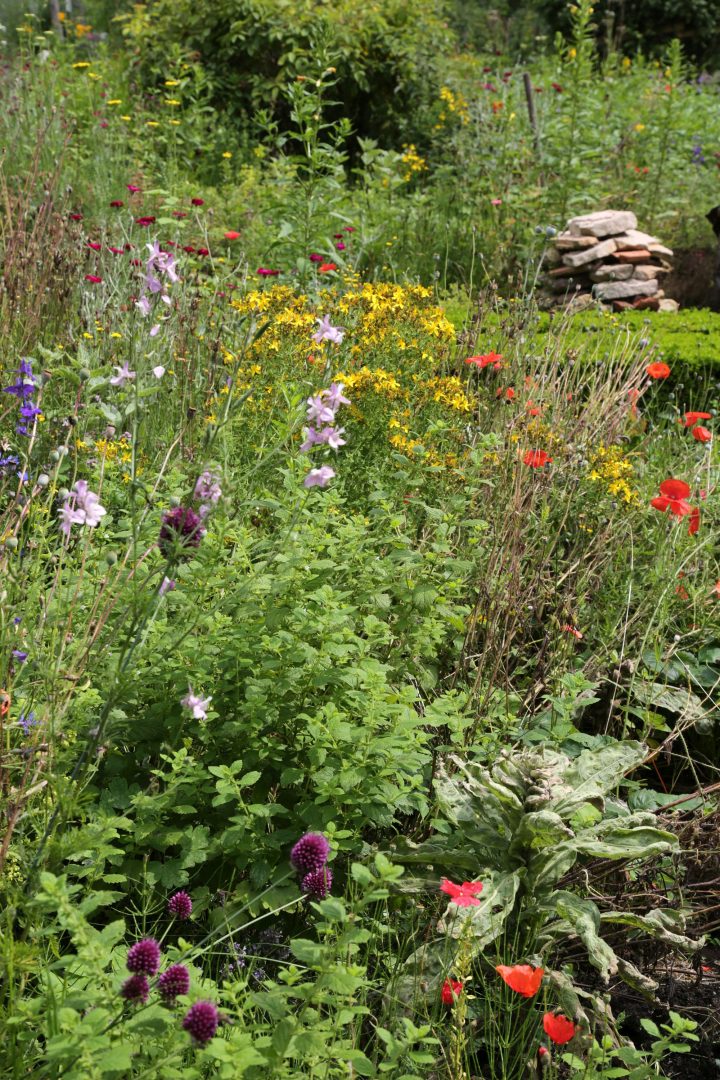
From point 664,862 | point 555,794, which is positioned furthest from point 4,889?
point 664,862

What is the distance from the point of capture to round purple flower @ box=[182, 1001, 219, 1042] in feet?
4.29

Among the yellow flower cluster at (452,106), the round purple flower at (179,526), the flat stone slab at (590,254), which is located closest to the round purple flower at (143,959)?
the round purple flower at (179,526)

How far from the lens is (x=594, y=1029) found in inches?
82.3

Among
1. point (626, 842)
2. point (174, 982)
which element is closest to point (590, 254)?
point (626, 842)

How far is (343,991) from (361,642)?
2.89 ft

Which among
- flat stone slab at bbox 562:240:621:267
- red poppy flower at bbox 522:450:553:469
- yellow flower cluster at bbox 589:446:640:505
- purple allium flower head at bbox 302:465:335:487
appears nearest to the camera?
purple allium flower head at bbox 302:465:335:487

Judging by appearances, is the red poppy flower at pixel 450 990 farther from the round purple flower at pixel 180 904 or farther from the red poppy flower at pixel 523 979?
the round purple flower at pixel 180 904

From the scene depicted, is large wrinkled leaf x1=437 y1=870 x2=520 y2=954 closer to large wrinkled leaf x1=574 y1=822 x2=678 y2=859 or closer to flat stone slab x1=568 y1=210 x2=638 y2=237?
large wrinkled leaf x1=574 y1=822 x2=678 y2=859

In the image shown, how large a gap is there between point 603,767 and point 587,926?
477 millimetres

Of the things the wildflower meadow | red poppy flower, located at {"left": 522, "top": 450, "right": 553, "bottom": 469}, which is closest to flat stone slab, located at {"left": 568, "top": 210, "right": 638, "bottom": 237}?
the wildflower meadow

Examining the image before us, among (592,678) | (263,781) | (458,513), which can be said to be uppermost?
(458,513)

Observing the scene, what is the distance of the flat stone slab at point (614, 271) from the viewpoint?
678 centimetres

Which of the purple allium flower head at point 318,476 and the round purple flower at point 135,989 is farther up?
the purple allium flower head at point 318,476

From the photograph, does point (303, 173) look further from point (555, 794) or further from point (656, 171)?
point (555, 794)
